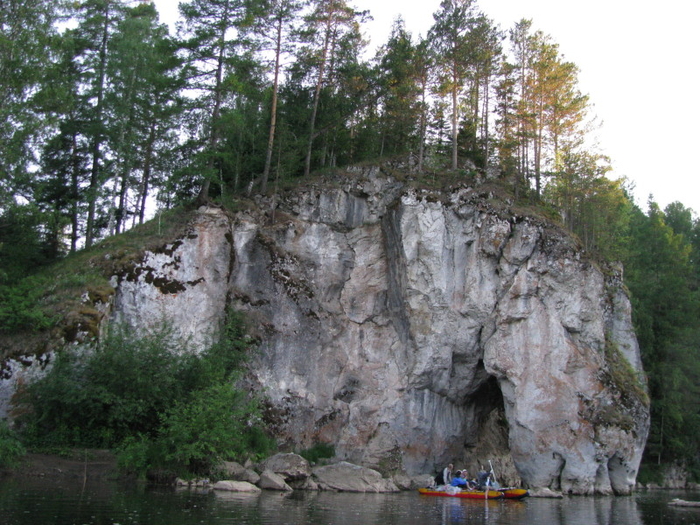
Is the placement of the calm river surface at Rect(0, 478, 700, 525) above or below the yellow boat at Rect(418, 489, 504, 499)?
above

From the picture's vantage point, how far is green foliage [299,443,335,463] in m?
27.5

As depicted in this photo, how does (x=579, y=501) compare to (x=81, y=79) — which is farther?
(x=81, y=79)

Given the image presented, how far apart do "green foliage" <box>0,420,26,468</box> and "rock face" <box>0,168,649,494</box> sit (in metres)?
7.63

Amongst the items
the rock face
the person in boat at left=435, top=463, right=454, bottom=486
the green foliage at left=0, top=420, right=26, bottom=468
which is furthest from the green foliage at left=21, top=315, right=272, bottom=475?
the person in boat at left=435, top=463, right=454, bottom=486

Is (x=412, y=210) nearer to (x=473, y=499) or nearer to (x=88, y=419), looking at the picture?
(x=473, y=499)

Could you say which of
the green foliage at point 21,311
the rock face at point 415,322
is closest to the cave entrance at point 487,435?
the rock face at point 415,322

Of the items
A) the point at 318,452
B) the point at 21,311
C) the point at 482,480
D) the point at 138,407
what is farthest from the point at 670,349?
the point at 21,311

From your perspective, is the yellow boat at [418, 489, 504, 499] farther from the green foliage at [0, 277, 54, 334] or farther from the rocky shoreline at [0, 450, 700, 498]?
the green foliage at [0, 277, 54, 334]

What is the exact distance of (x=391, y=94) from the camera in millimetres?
35344

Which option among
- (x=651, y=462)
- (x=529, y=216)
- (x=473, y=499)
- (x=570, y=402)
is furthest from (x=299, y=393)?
(x=651, y=462)

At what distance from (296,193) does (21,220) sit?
14.5 metres

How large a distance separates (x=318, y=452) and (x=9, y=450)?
534 inches

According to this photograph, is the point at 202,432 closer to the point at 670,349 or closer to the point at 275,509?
the point at 275,509

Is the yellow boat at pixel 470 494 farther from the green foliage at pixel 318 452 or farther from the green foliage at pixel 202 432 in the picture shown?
the green foliage at pixel 202 432
